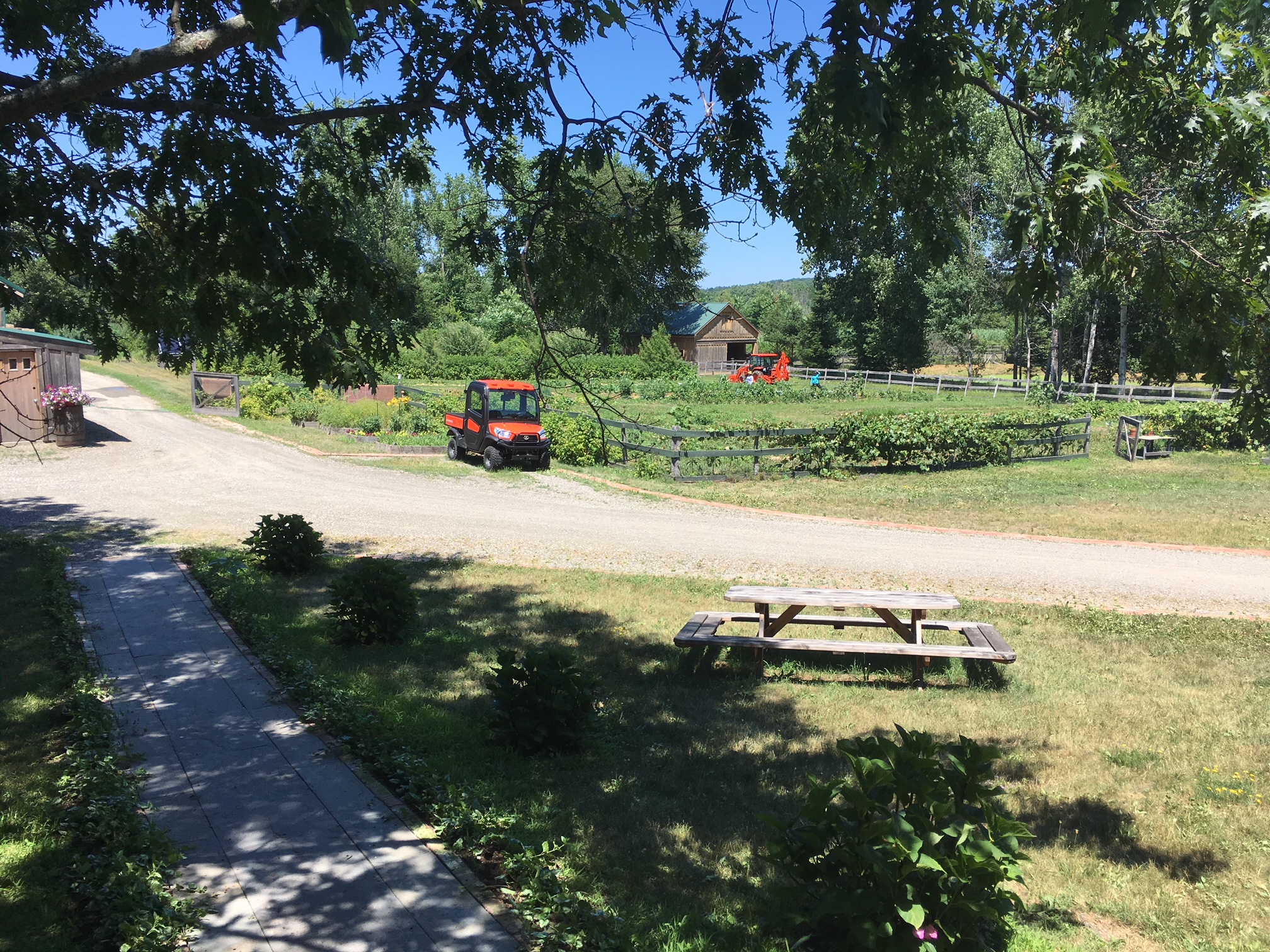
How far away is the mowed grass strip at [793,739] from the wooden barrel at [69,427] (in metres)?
13.9

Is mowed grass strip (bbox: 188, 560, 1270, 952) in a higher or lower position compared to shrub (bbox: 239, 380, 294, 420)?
lower

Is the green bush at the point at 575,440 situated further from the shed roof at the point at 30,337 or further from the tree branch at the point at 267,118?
the tree branch at the point at 267,118

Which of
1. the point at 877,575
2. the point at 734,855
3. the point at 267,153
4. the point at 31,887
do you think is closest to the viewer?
the point at 31,887

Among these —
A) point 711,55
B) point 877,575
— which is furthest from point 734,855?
point 877,575

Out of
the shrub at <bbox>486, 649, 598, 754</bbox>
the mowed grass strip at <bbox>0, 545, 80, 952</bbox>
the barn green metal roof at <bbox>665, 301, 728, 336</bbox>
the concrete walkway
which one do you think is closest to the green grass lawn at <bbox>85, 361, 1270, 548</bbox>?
the shrub at <bbox>486, 649, 598, 754</bbox>

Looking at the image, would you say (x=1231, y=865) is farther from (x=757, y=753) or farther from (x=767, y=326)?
(x=767, y=326)

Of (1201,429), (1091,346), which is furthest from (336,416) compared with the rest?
(1091,346)

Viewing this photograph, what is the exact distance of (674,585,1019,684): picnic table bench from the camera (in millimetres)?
7633

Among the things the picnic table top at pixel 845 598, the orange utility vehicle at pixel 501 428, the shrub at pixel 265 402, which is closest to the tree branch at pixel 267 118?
the picnic table top at pixel 845 598

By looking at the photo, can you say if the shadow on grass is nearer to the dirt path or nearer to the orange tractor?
the dirt path

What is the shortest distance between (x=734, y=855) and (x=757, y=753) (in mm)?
1431

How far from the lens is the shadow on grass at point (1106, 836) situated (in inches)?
187

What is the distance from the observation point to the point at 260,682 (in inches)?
278

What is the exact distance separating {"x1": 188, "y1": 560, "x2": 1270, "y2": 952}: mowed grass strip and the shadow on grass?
16mm
